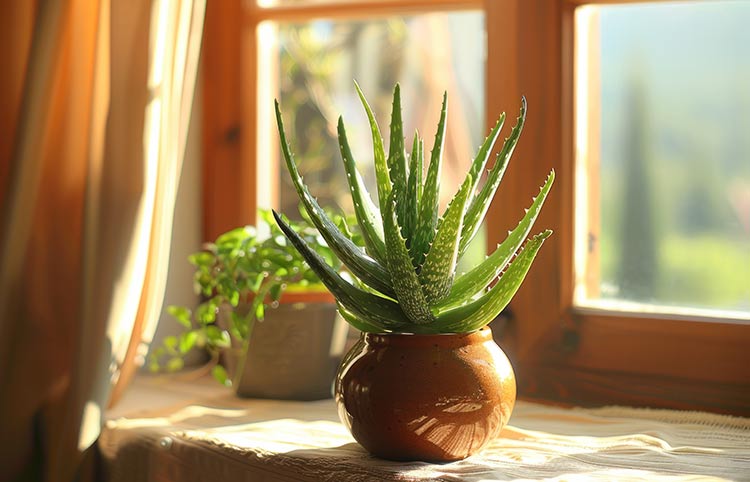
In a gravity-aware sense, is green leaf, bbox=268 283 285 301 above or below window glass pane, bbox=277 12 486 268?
below

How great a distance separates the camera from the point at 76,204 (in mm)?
1253

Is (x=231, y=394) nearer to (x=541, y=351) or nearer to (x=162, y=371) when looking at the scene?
(x=162, y=371)

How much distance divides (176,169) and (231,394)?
0.35 metres

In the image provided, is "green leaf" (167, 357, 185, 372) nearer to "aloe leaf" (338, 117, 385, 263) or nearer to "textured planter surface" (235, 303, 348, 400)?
"textured planter surface" (235, 303, 348, 400)

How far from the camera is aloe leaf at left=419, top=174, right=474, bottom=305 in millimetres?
858

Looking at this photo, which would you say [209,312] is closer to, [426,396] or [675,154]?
[426,396]

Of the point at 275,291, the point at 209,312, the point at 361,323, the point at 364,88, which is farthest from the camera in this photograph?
the point at 364,88

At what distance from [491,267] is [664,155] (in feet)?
1.65

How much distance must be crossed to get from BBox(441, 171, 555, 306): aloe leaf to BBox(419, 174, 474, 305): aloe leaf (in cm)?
3

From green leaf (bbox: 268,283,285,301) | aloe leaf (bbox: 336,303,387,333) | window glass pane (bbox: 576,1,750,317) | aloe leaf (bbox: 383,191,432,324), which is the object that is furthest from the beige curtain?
window glass pane (bbox: 576,1,750,317)

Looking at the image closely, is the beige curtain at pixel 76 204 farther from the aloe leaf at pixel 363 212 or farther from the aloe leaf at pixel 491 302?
the aloe leaf at pixel 491 302

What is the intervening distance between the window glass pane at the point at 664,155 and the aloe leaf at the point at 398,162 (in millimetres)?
433

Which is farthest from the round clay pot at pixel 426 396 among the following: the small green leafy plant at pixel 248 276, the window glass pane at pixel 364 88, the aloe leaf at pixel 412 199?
the window glass pane at pixel 364 88

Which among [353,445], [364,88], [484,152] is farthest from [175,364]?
[364,88]
